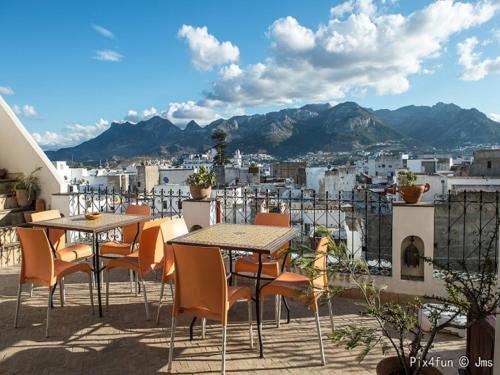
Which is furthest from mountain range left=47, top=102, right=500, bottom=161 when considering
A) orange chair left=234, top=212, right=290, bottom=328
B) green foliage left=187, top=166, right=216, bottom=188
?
orange chair left=234, top=212, right=290, bottom=328

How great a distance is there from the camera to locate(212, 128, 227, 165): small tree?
4197 centimetres

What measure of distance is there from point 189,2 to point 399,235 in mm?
6960

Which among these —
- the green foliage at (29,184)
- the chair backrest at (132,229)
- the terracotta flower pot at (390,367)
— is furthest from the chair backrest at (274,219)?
the green foliage at (29,184)

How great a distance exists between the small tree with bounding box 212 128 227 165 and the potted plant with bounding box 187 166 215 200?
121 feet

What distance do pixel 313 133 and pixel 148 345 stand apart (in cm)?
9341

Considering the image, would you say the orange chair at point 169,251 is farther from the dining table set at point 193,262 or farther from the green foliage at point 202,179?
the green foliage at point 202,179

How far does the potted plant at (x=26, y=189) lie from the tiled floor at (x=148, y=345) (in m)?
3.16

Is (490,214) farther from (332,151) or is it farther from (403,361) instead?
(332,151)

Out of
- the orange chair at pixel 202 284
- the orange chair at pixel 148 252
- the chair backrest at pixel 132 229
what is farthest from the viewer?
the chair backrest at pixel 132 229

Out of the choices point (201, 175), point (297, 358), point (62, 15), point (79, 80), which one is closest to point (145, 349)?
point (297, 358)

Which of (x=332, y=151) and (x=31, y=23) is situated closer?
(x=31, y=23)

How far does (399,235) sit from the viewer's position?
4262 mm

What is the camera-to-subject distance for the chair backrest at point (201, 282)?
2641 mm

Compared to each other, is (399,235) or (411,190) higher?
(411,190)
